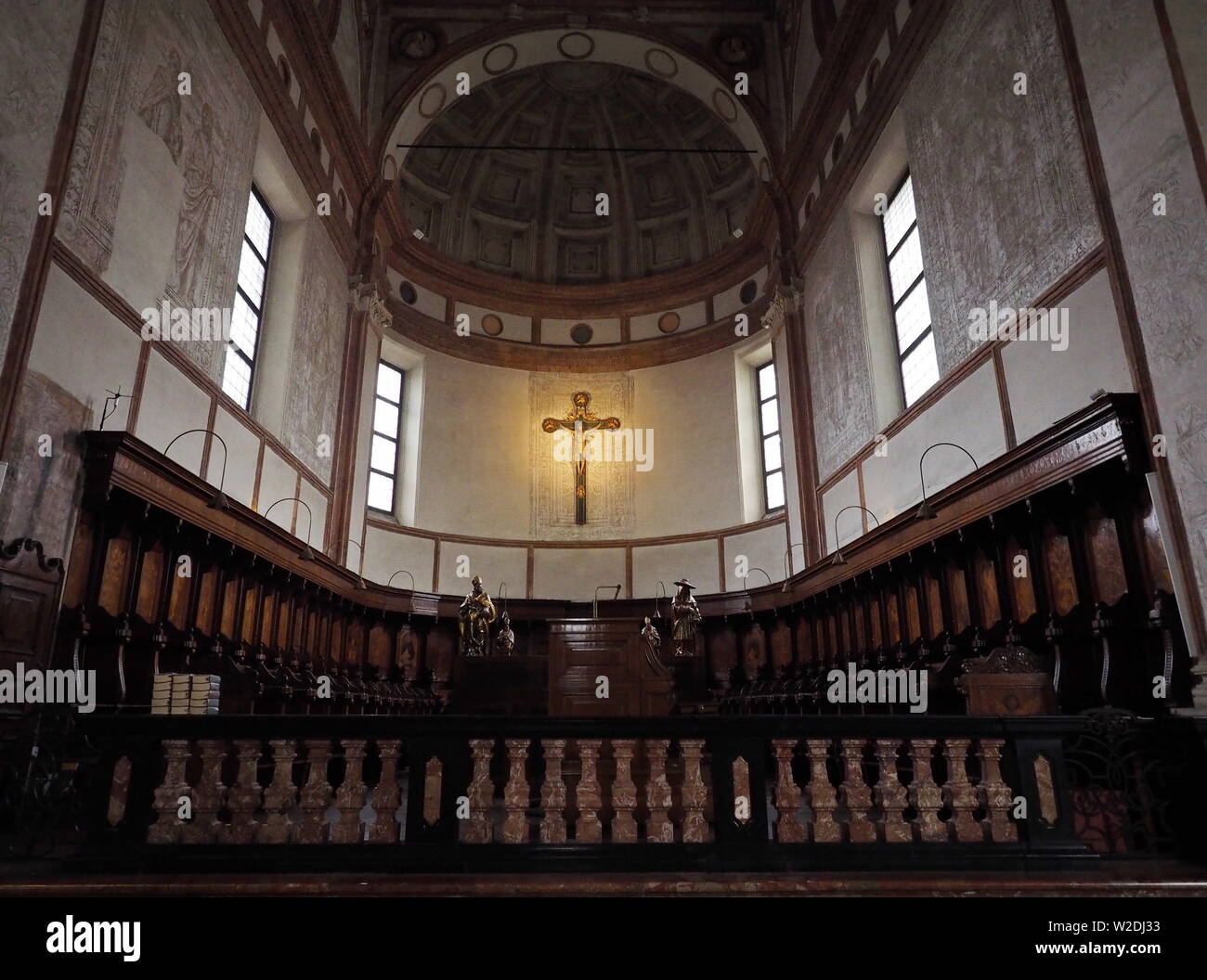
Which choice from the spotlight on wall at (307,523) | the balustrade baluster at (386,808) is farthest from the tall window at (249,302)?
the balustrade baluster at (386,808)

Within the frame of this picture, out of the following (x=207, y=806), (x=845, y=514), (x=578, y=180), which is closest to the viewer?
(x=207, y=806)

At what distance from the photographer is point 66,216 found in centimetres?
645

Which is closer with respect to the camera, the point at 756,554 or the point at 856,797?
the point at 856,797

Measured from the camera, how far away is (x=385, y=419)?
51.3 feet

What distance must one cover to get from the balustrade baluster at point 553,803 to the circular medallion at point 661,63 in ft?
49.2

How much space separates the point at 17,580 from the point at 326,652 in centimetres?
635

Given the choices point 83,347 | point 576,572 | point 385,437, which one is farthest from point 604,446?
point 83,347

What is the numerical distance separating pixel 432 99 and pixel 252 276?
6.43m

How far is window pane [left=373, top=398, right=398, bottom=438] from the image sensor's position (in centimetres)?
1541

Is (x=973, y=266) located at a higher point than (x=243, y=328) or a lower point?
lower

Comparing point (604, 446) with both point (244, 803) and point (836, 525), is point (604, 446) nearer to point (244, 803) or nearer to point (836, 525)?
point (836, 525)

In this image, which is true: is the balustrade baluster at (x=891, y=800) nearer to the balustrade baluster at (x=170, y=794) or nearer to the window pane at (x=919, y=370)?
the balustrade baluster at (x=170, y=794)
